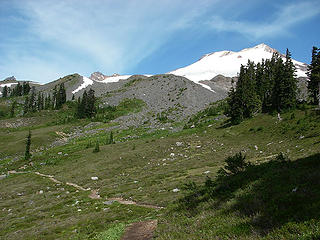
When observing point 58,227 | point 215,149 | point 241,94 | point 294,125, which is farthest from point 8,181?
point 241,94

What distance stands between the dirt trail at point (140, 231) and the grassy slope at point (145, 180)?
70 centimetres

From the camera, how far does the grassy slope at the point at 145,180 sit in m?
10.6

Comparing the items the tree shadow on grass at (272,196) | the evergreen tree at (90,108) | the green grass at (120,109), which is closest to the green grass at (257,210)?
the tree shadow on grass at (272,196)

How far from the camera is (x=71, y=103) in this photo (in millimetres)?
147750

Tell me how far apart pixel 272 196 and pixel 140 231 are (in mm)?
6868

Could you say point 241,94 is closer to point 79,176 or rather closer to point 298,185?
point 79,176

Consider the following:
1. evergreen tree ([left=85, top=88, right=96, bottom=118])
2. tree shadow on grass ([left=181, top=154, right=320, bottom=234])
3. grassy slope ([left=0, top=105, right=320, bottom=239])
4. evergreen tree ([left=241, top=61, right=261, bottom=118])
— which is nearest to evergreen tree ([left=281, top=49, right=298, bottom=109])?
grassy slope ([left=0, top=105, right=320, bottom=239])

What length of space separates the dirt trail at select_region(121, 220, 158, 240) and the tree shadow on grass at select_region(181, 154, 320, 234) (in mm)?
2440

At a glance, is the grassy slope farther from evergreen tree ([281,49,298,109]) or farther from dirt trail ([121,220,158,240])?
evergreen tree ([281,49,298,109])

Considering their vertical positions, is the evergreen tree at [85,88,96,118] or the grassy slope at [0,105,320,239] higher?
the evergreen tree at [85,88,96,118]

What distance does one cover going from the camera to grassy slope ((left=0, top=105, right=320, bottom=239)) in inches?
417

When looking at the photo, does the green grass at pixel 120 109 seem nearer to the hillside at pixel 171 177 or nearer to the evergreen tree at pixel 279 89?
the hillside at pixel 171 177

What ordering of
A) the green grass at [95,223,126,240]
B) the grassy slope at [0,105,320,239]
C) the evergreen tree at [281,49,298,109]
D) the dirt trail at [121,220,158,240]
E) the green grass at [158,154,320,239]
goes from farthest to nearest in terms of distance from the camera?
the evergreen tree at [281,49,298,109] → the green grass at [95,223,126,240] → the dirt trail at [121,220,158,240] → the grassy slope at [0,105,320,239] → the green grass at [158,154,320,239]

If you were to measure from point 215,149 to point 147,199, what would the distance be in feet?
85.8
